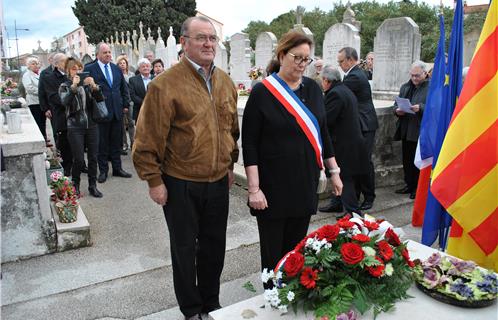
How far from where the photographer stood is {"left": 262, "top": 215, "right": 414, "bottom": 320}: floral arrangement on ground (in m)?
1.94

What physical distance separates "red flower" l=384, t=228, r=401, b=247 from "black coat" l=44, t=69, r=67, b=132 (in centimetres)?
538

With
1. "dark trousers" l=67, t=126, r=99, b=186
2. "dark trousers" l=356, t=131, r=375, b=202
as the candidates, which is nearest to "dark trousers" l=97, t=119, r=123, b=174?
"dark trousers" l=67, t=126, r=99, b=186

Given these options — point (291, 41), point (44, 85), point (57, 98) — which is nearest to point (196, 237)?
point (291, 41)

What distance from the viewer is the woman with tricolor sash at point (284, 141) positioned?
2.72 m

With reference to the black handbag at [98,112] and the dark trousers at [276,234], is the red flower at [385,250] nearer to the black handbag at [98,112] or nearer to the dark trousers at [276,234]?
the dark trousers at [276,234]

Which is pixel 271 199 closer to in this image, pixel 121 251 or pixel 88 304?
pixel 88 304

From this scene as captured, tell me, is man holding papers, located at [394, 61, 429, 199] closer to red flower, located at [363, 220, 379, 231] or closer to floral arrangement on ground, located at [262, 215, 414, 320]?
red flower, located at [363, 220, 379, 231]

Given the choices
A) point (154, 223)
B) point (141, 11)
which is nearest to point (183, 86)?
point (154, 223)

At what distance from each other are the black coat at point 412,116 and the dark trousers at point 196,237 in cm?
380

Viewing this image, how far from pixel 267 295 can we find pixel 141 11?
1703 inches

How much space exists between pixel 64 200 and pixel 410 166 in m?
→ 4.56

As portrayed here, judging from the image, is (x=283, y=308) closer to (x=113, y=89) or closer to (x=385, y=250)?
(x=385, y=250)

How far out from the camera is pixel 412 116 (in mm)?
5812

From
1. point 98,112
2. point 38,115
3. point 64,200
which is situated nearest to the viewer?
point 64,200
